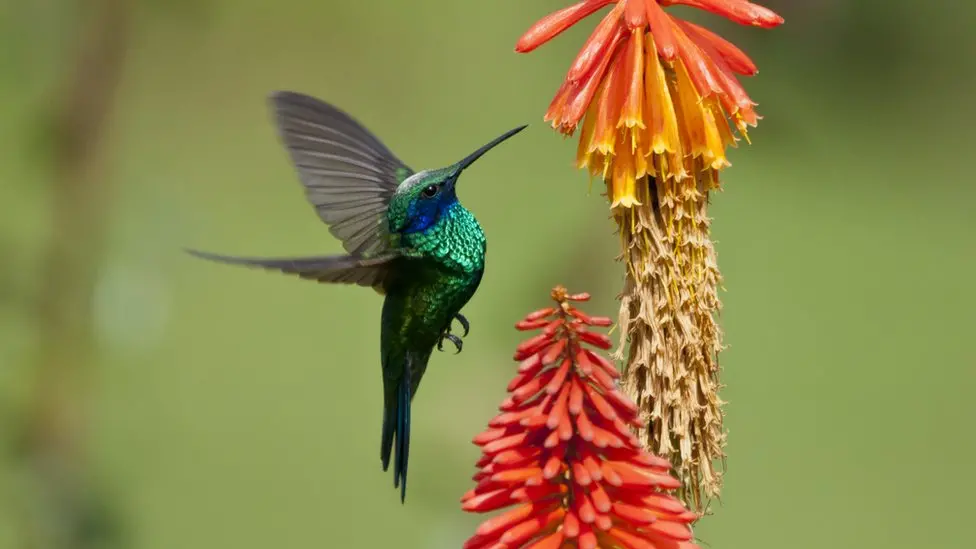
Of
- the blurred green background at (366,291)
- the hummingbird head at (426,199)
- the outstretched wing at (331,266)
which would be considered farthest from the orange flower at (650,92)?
the blurred green background at (366,291)

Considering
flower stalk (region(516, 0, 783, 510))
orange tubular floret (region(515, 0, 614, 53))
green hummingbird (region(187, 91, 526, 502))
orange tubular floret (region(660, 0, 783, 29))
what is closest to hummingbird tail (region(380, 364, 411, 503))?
green hummingbird (region(187, 91, 526, 502))

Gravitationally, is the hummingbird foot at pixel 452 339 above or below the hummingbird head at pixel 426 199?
below

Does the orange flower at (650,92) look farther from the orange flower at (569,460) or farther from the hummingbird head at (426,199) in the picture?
the hummingbird head at (426,199)

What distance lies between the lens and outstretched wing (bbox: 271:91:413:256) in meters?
2.16

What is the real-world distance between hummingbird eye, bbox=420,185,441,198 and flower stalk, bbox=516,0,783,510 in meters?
0.49

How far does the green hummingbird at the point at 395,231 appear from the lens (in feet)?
6.63

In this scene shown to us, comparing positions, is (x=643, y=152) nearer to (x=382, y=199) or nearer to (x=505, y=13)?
(x=382, y=199)

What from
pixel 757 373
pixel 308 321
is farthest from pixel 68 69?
pixel 757 373

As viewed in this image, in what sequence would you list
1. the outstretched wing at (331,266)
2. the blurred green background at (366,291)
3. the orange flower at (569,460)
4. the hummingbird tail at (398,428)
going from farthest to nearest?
the blurred green background at (366,291) → the hummingbird tail at (398,428) → the outstretched wing at (331,266) → the orange flower at (569,460)

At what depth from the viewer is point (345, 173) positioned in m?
2.21

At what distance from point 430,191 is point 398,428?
0.39 meters

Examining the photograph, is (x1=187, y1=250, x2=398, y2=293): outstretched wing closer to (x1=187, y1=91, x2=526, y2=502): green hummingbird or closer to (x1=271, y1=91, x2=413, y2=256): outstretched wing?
(x1=187, y1=91, x2=526, y2=502): green hummingbird

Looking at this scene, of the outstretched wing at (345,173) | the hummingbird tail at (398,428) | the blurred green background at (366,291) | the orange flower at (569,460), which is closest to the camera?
the orange flower at (569,460)

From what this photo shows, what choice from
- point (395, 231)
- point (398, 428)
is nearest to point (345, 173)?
point (395, 231)
